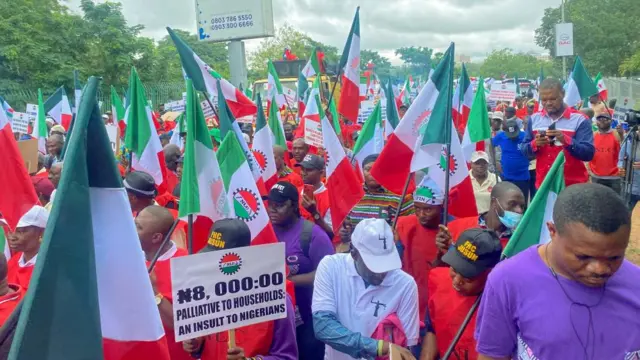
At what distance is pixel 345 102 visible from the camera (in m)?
7.23

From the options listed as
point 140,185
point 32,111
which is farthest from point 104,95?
point 140,185

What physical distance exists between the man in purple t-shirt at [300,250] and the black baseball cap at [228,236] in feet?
2.54

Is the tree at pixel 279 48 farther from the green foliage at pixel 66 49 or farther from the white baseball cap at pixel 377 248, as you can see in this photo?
the white baseball cap at pixel 377 248

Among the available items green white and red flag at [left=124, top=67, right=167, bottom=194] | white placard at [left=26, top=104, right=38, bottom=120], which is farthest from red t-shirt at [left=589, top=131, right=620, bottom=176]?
white placard at [left=26, top=104, right=38, bottom=120]

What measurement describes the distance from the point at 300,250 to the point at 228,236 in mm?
913

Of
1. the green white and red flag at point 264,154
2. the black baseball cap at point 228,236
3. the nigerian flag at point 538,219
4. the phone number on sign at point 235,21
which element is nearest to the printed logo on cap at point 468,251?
the nigerian flag at point 538,219

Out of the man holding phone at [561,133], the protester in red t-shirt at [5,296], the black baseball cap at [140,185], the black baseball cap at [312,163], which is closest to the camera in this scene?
the protester in red t-shirt at [5,296]

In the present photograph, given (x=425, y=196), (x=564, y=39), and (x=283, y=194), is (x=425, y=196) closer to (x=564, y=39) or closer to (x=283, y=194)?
(x=283, y=194)

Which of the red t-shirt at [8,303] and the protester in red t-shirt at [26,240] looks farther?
the protester in red t-shirt at [26,240]

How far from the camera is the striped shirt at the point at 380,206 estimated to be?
16.0 feet

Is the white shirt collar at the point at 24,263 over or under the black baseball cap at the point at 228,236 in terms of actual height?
under

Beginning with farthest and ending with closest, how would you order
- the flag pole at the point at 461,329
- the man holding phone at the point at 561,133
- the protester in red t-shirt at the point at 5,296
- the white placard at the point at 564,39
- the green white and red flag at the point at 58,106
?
the white placard at the point at 564,39 → the green white and red flag at the point at 58,106 → the man holding phone at the point at 561,133 → the protester in red t-shirt at the point at 5,296 → the flag pole at the point at 461,329

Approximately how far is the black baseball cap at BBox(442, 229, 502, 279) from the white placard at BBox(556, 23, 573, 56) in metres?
26.5

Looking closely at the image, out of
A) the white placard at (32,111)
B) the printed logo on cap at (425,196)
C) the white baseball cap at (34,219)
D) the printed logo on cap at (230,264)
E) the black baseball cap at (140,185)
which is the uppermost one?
the white placard at (32,111)
